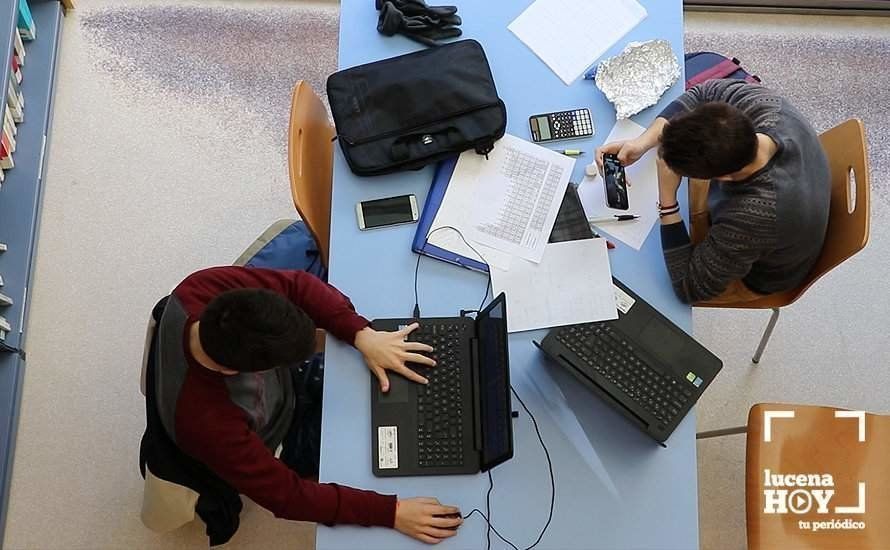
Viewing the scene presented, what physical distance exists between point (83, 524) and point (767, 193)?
72.5 inches

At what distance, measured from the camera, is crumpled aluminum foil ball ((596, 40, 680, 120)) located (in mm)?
1806

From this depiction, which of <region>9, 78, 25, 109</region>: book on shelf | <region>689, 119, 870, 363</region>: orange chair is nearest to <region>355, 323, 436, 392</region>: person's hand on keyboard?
<region>689, 119, 870, 363</region>: orange chair

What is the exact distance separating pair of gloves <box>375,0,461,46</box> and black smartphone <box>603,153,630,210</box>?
1.50ft

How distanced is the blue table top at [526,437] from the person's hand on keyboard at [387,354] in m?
0.03

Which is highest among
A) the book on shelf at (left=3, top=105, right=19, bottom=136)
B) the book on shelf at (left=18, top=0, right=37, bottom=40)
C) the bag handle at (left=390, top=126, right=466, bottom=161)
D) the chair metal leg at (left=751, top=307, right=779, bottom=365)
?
the book on shelf at (left=18, top=0, right=37, bottom=40)

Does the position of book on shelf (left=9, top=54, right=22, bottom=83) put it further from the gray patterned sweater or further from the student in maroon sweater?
the gray patterned sweater

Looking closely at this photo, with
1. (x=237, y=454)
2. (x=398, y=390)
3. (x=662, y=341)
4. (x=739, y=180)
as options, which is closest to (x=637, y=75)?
(x=739, y=180)

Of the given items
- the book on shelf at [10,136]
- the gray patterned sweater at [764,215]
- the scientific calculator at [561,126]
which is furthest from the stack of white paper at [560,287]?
the book on shelf at [10,136]

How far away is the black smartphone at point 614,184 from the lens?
5.68 feet

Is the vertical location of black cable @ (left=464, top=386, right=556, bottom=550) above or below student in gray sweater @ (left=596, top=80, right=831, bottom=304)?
below

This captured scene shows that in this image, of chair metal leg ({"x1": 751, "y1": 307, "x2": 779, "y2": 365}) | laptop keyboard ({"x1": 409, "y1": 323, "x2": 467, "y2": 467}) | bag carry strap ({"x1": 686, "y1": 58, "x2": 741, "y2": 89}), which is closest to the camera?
laptop keyboard ({"x1": 409, "y1": 323, "x2": 467, "y2": 467})

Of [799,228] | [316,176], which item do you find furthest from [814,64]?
[316,176]

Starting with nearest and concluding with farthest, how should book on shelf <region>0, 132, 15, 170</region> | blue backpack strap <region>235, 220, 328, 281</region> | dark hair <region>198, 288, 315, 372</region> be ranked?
dark hair <region>198, 288, 315, 372</region> < blue backpack strap <region>235, 220, 328, 281</region> < book on shelf <region>0, 132, 15, 170</region>

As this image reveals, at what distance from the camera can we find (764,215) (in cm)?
163
